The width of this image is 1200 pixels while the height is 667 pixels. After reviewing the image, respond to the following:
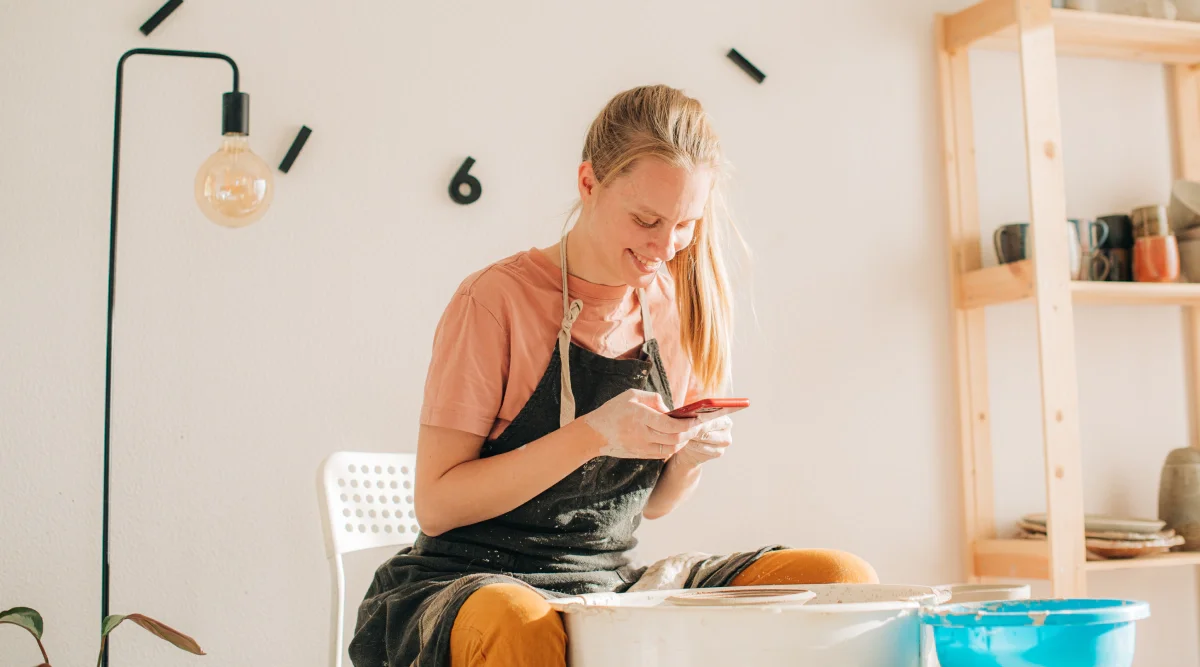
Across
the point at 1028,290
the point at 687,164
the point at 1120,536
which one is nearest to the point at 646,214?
the point at 687,164

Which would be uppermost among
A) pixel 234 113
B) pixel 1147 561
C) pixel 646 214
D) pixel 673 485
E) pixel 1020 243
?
pixel 234 113

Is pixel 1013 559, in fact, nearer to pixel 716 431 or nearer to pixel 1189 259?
pixel 1189 259

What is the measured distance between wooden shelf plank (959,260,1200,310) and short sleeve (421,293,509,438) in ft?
4.61

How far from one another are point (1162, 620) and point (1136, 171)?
3.62 feet

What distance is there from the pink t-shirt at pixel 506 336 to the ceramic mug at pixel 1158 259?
4.84ft

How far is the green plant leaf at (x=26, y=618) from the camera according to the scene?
167 cm

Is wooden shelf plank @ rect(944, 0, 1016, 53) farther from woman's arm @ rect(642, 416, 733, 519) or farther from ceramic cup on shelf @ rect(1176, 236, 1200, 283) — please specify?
woman's arm @ rect(642, 416, 733, 519)

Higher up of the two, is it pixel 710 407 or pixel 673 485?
pixel 710 407

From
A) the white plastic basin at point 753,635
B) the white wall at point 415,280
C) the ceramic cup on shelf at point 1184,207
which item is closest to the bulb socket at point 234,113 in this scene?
the white wall at point 415,280

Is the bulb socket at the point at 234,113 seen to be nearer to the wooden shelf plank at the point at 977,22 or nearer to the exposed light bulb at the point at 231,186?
the exposed light bulb at the point at 231,186

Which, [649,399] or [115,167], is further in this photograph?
[115,167]

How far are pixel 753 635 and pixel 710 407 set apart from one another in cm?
29

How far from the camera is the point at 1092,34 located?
2.53m

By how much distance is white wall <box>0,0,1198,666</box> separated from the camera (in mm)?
1970
